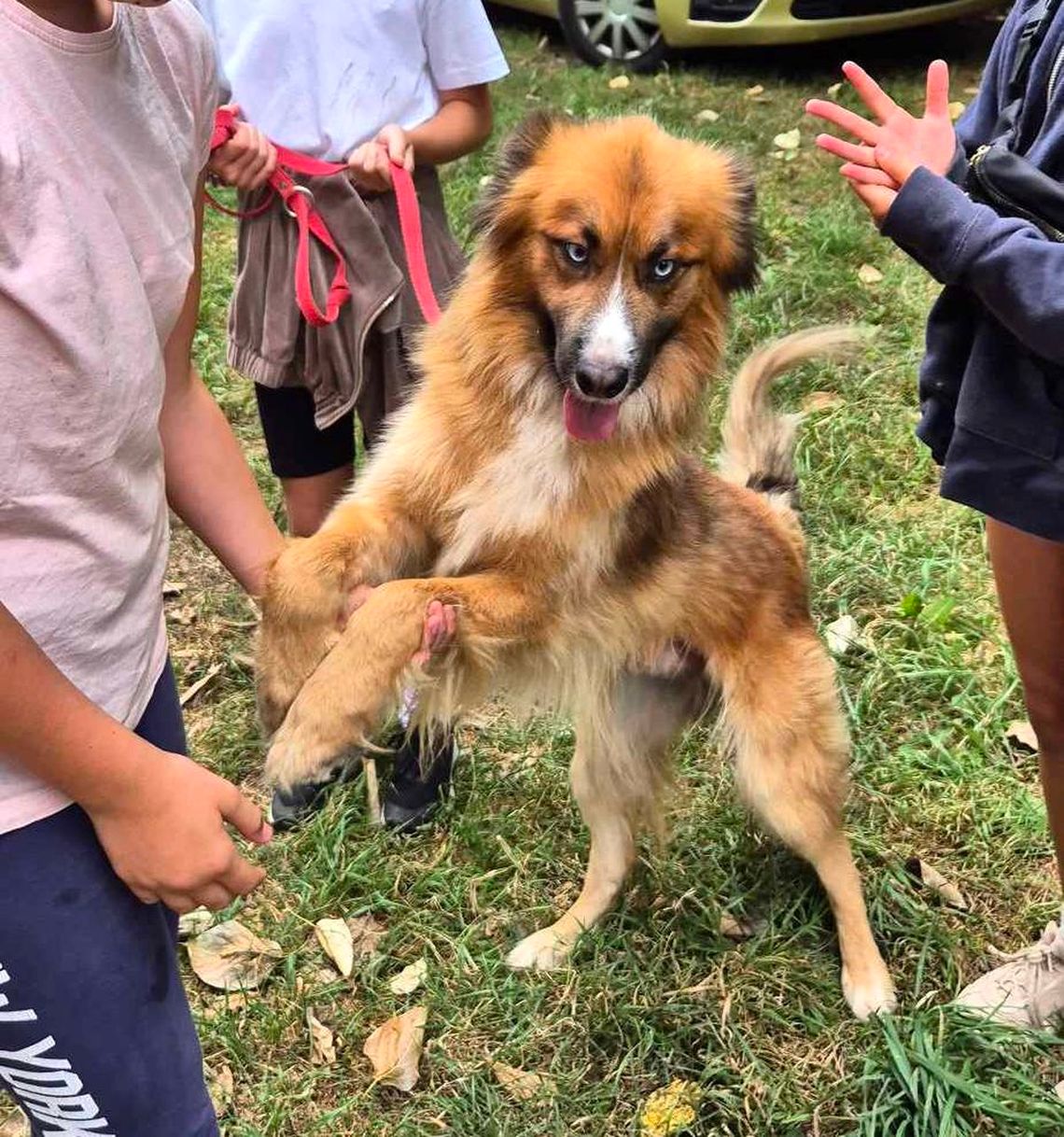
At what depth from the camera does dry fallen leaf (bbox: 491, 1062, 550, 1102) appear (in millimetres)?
2459

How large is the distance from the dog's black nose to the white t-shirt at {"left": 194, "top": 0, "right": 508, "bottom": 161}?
2.79 feet

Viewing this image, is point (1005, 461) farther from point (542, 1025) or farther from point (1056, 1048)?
point (542, 1025)

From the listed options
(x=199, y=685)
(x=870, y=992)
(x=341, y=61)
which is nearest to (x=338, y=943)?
(x=199, y=685)

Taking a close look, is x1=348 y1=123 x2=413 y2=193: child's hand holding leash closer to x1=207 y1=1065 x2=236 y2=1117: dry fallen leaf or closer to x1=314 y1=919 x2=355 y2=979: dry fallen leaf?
x1=314 y1=919 x2=355 y2=979: dry fallen leaf

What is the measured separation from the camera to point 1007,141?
179cm

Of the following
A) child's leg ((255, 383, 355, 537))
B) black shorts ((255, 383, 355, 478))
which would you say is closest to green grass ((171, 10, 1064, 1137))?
child's leg ((255, 383, 355, 537))

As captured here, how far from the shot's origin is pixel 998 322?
1753 millimetres

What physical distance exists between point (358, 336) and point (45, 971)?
177 centimetres

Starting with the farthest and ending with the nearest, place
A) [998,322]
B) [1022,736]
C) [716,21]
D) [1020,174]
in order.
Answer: [716,21] → [1022,736] → [998,322] → [1020,174]

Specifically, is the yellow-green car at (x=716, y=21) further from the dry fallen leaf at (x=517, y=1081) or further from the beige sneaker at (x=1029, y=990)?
the dry fallen leaf at (x=517, y=1081)

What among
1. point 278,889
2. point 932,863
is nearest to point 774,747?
point 932,863

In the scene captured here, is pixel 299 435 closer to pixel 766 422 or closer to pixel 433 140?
pixel 433 140

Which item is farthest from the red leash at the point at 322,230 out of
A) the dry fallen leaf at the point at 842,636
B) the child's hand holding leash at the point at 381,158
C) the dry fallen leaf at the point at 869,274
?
the dry fallen leaf at the point at 869,274

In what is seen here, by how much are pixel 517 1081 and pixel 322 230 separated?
→ 1956 mm
